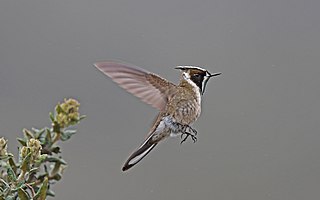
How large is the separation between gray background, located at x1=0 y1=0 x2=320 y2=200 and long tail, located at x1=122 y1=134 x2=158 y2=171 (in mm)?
A: 1685

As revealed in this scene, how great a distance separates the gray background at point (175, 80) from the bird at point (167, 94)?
162 cm

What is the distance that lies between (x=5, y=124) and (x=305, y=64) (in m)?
2.12

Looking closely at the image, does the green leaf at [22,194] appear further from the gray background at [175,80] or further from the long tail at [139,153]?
the gray background at [175,80]

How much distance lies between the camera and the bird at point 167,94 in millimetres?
1641

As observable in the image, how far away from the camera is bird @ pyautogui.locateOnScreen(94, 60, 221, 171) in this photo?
164 cm

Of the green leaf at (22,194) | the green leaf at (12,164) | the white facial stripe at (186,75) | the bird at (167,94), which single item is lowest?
the green leaf at (22,194)

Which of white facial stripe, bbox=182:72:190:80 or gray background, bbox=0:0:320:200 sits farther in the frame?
gray background, bbox=0:0:320:200

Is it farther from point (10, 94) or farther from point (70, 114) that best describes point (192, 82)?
point (10, 94)

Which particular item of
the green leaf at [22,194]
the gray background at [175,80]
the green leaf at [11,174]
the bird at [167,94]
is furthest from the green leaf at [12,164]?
the gray background at [175,80]

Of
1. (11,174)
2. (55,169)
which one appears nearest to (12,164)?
(11,174)

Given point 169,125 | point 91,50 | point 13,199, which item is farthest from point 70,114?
point 91,50

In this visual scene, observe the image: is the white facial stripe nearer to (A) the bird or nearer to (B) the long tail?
(A) the bird

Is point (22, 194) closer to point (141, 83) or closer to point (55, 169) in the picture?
point (55, 169)

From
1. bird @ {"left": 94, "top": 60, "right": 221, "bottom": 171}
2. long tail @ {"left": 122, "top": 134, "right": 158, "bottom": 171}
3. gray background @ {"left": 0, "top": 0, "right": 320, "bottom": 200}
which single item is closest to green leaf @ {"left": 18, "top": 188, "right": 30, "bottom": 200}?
long tail @ {"left": 122, "top": 134, "right": 158, "bottom": 171}
